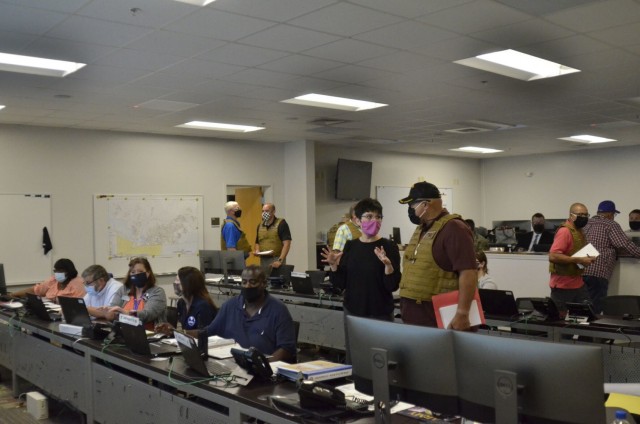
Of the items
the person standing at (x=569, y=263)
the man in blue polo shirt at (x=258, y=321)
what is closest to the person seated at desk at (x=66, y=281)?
the man in blue polo shirt at (x=258, y=321)

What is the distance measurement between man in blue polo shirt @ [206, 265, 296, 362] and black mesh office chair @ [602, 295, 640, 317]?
9.43ft

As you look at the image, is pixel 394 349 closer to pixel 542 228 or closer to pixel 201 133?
pixel 201 133

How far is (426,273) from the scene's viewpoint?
3.49m

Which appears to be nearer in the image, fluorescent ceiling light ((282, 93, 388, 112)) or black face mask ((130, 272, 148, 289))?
black face mask ((130, 272, 148, 289))

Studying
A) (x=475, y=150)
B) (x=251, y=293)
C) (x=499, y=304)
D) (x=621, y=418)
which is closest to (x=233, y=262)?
(x=499, y=304)

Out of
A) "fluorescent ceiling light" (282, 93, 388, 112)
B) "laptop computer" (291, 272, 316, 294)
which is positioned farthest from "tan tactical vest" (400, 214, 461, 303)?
"fluorescent ceiling light" (282, 93, 388, 112)

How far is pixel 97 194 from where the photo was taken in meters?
9.23

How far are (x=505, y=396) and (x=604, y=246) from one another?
16.8 feet

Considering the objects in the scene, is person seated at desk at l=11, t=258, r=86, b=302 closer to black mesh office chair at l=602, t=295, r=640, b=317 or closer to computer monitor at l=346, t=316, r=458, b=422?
computer monitor at l=346, t=316, r=458, b=422

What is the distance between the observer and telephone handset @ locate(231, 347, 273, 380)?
2.89 meters

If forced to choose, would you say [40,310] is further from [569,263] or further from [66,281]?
[569,263]

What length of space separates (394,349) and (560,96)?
6.15m

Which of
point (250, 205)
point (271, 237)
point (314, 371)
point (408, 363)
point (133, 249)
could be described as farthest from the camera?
point (250, 205)

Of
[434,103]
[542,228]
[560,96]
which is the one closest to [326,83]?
[434,103]
